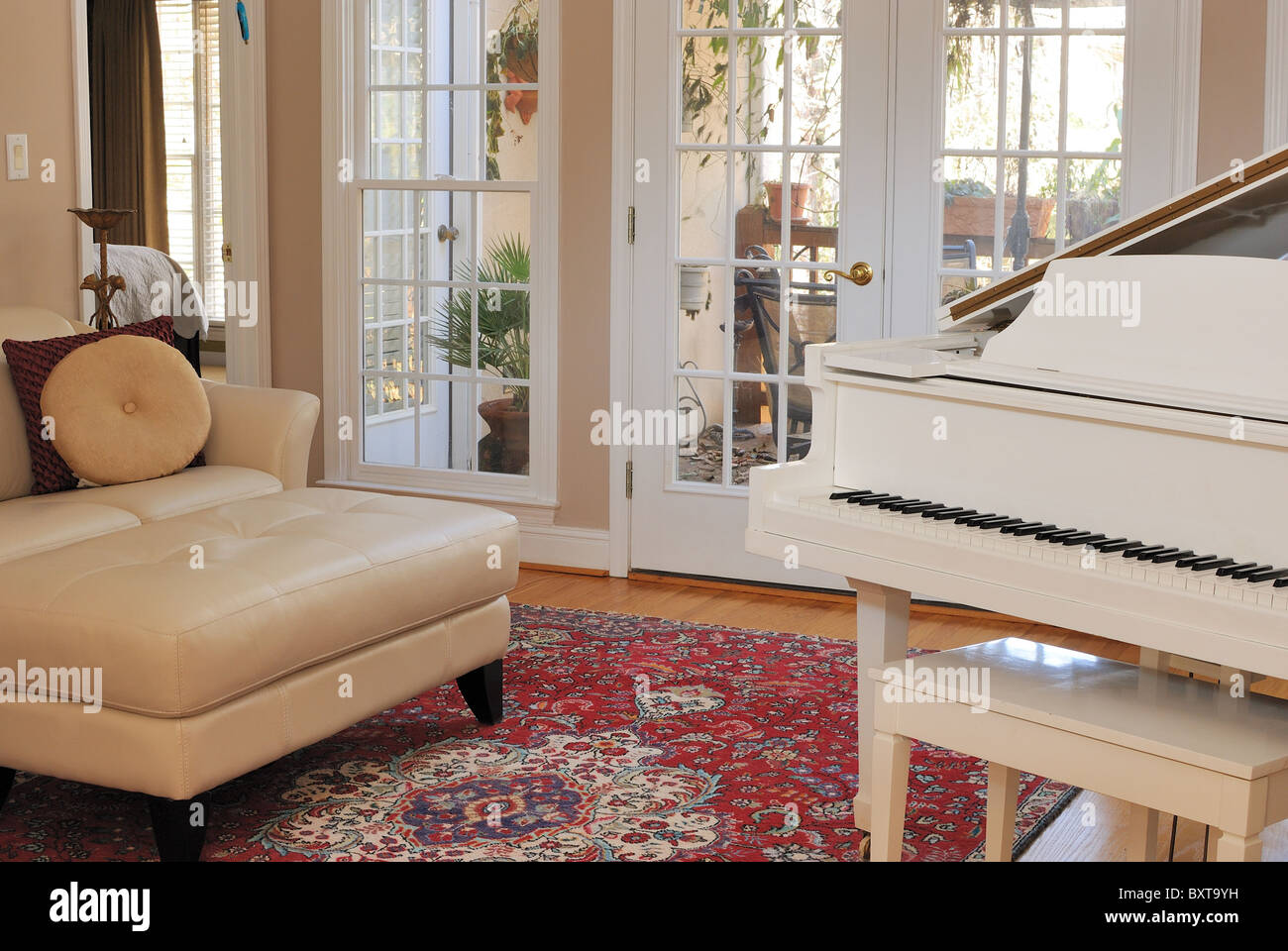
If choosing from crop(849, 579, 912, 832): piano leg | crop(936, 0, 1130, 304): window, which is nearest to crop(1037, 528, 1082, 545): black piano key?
crop(849, 579, 912, 832): piano leg

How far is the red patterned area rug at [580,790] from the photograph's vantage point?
2664 millimetres

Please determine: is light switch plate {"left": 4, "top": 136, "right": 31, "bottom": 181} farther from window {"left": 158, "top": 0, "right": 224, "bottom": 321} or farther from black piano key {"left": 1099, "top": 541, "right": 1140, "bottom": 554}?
window {"left": 158, "top": 0, "right": 224, "bottom": 321}

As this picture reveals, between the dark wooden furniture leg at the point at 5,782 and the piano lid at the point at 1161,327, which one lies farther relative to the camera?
the dark wooden furniture leg at the point at 5,782

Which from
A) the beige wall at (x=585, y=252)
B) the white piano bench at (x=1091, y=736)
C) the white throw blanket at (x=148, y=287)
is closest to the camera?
the white piano bench at (x=1091, y=736)

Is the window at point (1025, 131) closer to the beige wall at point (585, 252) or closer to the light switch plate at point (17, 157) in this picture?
the beige wall at point (585, 252)

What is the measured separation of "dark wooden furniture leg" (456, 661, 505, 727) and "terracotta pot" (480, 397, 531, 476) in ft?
5.90

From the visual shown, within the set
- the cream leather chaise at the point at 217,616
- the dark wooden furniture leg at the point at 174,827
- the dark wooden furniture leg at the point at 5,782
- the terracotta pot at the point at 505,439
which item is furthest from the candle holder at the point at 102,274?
the dark wooden furniture leg at the point at 174,827

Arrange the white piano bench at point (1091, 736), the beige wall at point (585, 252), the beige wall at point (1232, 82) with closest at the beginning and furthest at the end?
1. the white piano bench at point (1091, 736)
2. the beige wall at point (1232, 82)
3. the beige wall at point (585, 252)

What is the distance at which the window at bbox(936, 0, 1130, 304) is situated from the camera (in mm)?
4117

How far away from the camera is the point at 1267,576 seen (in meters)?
1.97

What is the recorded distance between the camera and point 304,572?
8.82ft

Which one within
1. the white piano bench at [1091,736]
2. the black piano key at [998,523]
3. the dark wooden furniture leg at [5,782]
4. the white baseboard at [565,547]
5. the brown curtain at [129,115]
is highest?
the brown curtain at [129,115]

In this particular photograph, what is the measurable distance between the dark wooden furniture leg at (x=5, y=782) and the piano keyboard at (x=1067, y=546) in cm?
161
